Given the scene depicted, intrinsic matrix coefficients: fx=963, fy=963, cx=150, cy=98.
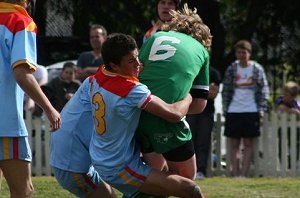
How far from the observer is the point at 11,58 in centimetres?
640

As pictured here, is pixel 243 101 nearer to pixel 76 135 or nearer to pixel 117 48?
pixel 76 135

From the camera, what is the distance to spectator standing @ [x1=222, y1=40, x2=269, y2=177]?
13305 mm

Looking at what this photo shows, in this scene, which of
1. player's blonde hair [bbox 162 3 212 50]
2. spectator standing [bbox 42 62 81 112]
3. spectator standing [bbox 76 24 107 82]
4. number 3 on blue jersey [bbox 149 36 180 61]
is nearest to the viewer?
number 3 on blue jersey [bbox 149 36 180 61]

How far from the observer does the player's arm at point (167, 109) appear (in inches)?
247

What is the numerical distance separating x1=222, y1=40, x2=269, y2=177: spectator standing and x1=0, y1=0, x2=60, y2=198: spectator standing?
7091 mm

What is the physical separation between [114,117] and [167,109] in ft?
1.15

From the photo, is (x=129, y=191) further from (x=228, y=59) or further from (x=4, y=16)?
(x=228, y=59)

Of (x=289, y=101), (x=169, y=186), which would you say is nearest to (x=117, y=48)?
(x=169, y=186)

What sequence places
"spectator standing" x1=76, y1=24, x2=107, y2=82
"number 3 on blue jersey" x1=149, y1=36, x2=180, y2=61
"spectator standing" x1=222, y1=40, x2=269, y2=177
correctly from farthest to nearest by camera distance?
"spectator standing" x1=222, y1=40, x2=269, y2=177 → "spectator standing" x1=76, y1=24, x2=107, y2=82 → "number 3 on blue jersey" x1=149, y1=36, x2=180, y2=61

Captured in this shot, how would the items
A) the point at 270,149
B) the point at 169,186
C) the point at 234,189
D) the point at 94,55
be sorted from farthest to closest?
1. the point at 270,149
2. the point at 94,55
3. the point at 234,189
4. the point at 169,186

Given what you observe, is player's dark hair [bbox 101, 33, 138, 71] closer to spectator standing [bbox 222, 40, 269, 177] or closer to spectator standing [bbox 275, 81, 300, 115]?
spectator standing [bbox 222, 40, 269, 177]

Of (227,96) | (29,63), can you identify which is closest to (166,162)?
(29,63)

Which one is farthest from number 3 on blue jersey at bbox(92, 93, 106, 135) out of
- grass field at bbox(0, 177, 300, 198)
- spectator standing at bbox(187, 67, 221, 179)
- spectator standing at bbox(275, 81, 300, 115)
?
spectator standing at bbox(275, 81, 300, 115)

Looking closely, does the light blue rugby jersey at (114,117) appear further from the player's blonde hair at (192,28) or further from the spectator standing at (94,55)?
the spectator standing at (94,55)
